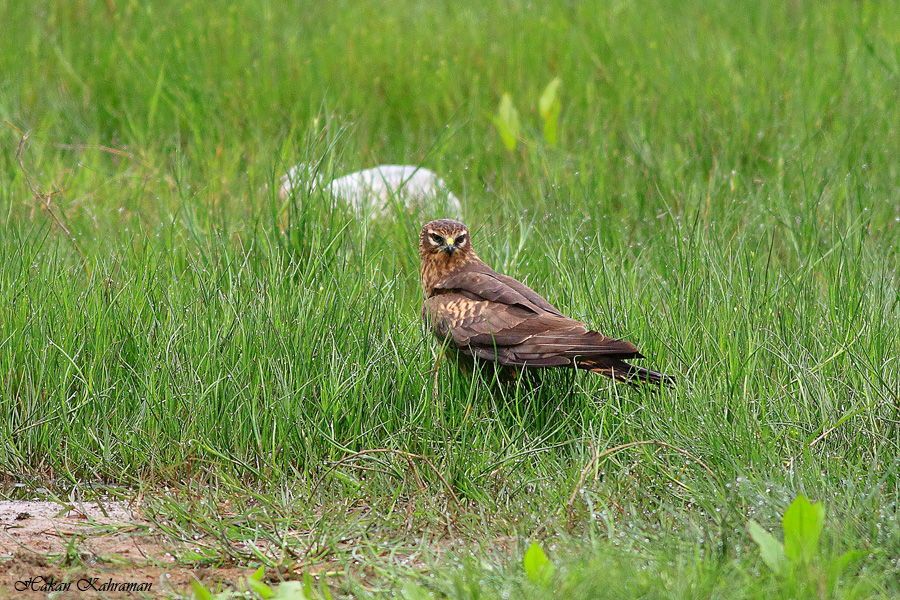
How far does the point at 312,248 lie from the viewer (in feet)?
17.0

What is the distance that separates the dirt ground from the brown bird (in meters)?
1.39

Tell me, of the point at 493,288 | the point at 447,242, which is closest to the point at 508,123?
the point at 447,242

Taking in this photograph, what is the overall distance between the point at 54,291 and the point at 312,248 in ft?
3.66

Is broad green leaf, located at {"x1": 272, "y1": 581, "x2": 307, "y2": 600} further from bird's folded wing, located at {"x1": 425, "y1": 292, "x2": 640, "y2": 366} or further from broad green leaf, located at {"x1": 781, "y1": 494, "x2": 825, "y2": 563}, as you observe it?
bird's folded wing, located at {"x1": 425, "y1": 292, "x2": 640, "y2": 366}

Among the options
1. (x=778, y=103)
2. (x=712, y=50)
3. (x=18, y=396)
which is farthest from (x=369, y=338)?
(x=712, y=50)

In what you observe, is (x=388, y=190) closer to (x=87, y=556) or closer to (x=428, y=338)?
(x=428, y=338)

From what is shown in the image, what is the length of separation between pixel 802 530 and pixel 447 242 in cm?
243

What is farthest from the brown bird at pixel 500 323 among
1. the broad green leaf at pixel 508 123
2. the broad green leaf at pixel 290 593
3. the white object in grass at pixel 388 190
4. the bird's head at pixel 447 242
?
the broad green leaf at pixel 508 123

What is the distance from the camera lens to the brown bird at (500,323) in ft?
13.9

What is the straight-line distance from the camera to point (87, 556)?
141 inches

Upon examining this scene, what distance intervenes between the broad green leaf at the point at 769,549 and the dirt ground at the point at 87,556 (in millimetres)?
1529

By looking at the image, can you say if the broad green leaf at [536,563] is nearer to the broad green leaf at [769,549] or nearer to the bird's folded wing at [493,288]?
the broad green leaf at [769,549]

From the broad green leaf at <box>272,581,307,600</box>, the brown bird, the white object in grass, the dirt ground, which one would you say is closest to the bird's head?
the brown bird

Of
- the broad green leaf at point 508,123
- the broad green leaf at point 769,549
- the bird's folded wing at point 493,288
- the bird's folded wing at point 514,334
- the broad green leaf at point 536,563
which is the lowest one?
the broad green leaf at point 536,563
